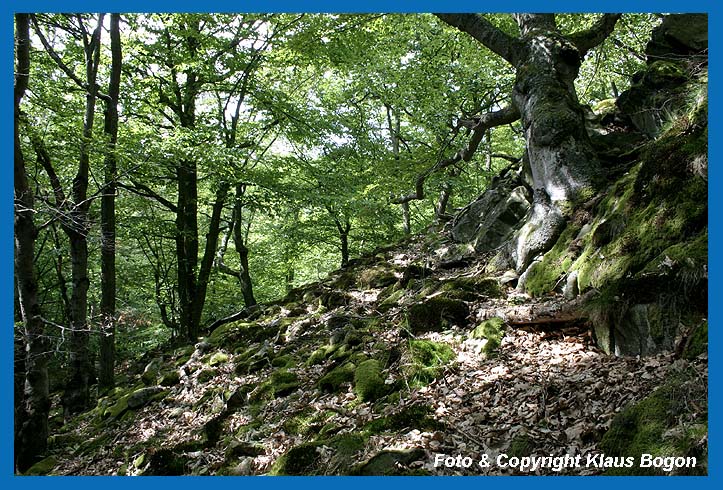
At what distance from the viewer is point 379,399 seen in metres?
4.67

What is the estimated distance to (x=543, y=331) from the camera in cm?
480

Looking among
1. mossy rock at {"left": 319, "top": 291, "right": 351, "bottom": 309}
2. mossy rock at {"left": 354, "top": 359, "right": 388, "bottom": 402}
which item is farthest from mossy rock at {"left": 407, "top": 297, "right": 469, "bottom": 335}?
mossy rock at {"left": 319, "top": 291, "right": 351, "bottom": 309}

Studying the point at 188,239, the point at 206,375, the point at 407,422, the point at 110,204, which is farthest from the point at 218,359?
the point at 407,422

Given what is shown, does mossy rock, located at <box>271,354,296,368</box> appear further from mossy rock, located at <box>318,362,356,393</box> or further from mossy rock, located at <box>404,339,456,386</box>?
mossy rock, located at <box>404,339,456,386</box>

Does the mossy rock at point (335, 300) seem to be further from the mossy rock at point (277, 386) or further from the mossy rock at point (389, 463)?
the mossy rock at point (389, 463)

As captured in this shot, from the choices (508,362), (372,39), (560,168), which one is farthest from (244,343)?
(372,39)

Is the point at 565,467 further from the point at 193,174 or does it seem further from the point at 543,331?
the point at 193,174

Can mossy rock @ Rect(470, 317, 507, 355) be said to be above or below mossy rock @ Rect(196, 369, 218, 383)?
above

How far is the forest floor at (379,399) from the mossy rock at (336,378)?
2cm

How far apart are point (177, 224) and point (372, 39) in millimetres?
7146

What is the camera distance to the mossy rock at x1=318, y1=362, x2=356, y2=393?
5328 millimetres

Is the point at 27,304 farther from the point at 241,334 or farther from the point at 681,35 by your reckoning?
the point at 681,35

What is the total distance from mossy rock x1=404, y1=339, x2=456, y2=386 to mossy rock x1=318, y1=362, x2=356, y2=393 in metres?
0.85

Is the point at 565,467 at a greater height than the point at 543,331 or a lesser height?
lesser
